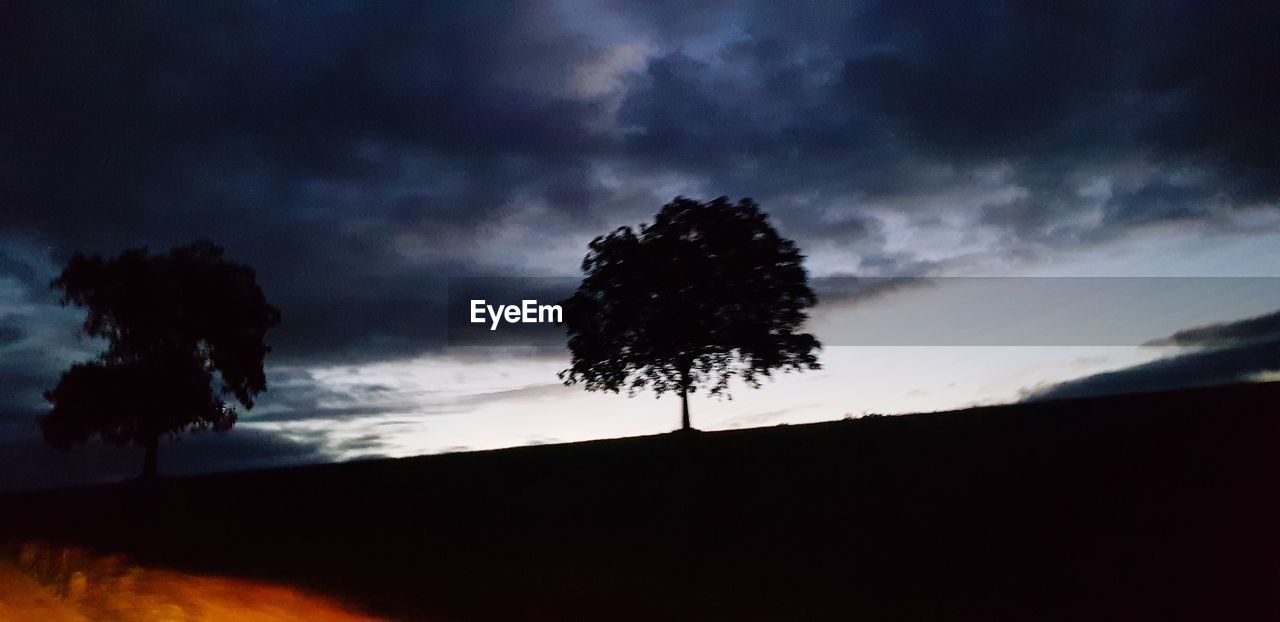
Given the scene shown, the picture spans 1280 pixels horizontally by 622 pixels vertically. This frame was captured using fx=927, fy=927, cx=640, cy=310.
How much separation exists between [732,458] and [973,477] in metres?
8.26

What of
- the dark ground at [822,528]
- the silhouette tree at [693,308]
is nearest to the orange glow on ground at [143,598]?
the dark ground at [822,528]

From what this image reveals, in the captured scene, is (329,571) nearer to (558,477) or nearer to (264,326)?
(558,477)

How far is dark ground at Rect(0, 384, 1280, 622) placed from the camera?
1064 cm

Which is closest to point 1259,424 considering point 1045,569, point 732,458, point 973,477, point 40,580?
point 973,477

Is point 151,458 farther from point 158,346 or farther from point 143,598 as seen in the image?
point 143,598

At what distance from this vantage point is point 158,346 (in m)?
40.3

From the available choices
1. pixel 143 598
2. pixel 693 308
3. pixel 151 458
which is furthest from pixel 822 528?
A: pixel 151 458

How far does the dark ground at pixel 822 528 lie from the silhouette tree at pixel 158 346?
1471cm

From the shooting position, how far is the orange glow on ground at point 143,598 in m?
9.14

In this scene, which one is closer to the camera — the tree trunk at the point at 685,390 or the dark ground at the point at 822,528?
the dark ground at the point at 822,528

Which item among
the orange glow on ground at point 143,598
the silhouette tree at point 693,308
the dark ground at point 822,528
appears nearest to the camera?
the orange glow on ground at point 143,598

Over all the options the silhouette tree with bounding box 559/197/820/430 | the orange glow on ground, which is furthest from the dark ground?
the silhouette tree with bounding box 559/197/820/430

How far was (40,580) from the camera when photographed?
11.0m

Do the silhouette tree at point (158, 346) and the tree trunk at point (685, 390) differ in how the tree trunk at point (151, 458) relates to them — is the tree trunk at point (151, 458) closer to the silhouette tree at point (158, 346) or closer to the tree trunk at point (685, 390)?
the silhouette tree at point (158, 346)
